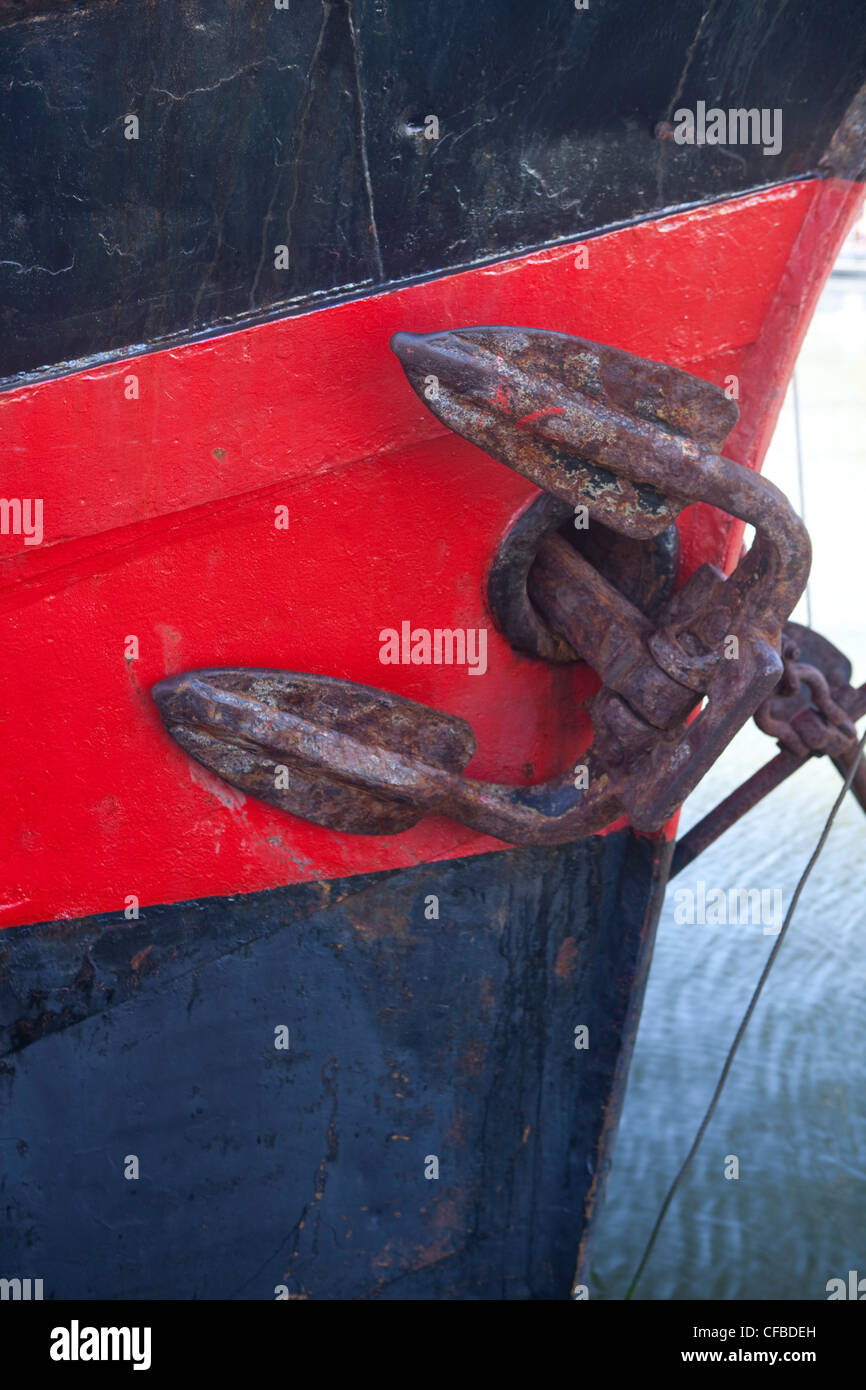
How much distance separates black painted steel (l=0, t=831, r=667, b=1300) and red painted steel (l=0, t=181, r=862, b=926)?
10 centimetres

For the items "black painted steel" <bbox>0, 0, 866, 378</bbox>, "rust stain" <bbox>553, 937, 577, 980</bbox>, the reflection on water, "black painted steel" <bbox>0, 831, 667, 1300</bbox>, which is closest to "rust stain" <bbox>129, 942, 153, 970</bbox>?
"black painted steel" <bbox>0, 831, 667, 1300</bbox>

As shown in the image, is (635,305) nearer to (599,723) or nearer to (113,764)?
(599,723)

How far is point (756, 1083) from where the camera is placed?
312cm

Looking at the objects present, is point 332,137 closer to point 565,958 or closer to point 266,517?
point 266,517

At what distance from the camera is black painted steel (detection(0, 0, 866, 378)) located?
44.7 inches

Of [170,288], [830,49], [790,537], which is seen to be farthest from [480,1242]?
[830,49]

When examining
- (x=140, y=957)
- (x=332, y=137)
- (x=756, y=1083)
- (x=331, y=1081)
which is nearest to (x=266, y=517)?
(x=332, y=137)

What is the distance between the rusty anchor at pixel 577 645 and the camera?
4.02ft

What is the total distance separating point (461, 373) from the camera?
3.91ft

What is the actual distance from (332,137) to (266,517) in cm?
40

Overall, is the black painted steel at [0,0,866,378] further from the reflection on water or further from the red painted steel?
the reflection on water

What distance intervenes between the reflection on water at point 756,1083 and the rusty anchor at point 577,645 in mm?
900

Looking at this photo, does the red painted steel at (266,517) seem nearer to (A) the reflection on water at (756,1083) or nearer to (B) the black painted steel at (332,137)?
(B) the black painted steel at (332,137)

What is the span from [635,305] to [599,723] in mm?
499
